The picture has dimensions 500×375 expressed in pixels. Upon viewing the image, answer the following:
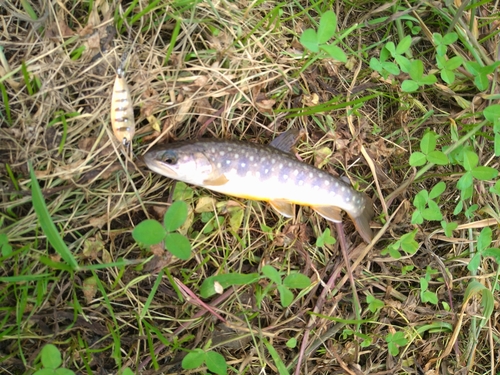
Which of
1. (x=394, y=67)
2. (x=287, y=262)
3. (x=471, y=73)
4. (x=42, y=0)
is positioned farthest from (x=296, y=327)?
(x=42, y=0)

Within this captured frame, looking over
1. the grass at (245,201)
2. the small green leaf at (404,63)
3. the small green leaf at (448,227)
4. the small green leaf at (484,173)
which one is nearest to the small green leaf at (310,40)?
the grass at (245,201)

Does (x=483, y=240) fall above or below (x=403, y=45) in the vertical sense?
below

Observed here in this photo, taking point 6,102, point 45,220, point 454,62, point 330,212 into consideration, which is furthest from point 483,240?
point 6,102

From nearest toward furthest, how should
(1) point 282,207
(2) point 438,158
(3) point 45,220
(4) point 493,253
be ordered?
(3) point 45,220, (1) point 282,207, (2) point 438,158, (4) point 493,253

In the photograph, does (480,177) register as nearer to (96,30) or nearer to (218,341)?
(218,341)

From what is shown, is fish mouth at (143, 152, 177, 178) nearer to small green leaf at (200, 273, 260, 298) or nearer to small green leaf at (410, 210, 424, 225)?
small green leaf at (200, 273, 260, 298)

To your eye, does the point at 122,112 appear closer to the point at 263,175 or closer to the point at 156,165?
the point at 156,165

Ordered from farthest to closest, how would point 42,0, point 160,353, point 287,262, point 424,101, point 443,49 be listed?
1. point 424,101
2. point 443,49
3. point 287,262
4. point 160,353
5. point 42,0
